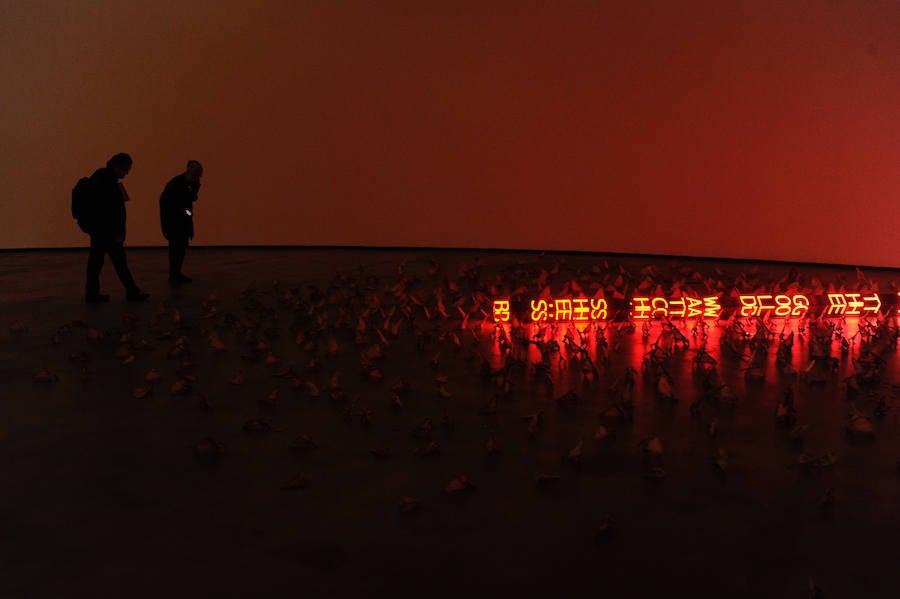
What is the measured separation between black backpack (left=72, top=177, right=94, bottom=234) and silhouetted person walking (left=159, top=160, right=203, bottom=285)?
93 centimetres

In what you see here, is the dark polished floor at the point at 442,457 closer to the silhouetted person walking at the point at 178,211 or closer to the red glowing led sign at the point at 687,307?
the red glowing led sign at the point at 687,307

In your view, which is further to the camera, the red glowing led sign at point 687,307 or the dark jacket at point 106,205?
the dark jacket at point 106,205

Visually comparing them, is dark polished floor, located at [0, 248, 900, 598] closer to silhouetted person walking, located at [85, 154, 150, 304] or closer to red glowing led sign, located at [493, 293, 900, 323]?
red glowing led sign, located at [493, 293, 900, 323]

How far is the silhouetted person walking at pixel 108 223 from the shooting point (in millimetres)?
7039

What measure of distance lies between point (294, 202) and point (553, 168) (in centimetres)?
348

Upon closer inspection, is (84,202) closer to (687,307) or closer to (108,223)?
(108,223)

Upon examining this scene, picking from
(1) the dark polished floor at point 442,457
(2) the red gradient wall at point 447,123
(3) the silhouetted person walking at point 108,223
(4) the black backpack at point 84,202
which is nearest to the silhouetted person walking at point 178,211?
(3) the silhouetted person walking at point 108,223

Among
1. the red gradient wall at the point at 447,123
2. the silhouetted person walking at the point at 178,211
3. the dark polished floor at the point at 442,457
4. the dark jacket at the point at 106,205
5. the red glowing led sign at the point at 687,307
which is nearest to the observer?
the dark polished floor at the point at 442,457

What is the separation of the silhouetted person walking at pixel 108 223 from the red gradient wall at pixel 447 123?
14.6 ft

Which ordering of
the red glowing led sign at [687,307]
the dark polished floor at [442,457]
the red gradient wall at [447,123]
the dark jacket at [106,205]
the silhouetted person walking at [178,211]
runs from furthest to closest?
the red gradient wall at [447,123] < the silhouetted person walking at [178,211] < the dark jacket at [106,205] < the red glowing led sign at [687,307] < the dark polished floor at [442,457]

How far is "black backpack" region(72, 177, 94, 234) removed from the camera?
280 inches

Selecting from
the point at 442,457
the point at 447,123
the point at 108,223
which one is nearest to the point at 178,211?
the point at 108,223

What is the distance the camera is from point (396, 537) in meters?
2.65

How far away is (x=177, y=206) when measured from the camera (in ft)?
26.7
